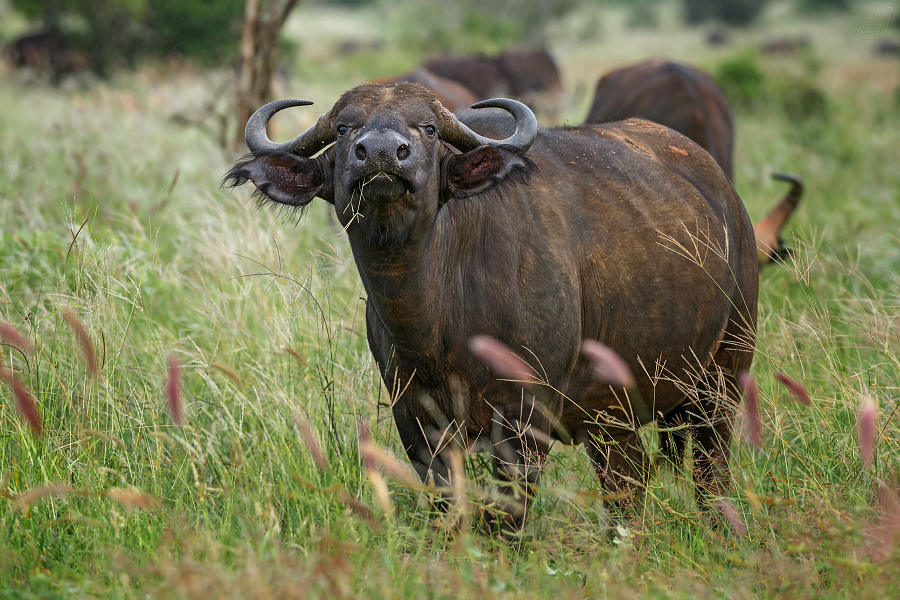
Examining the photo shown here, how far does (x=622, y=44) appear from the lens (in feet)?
163

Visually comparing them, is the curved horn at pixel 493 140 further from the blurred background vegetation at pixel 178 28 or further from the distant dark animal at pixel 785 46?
the distant dark animal at pixel 785 46

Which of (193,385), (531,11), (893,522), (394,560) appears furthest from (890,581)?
(531,11)

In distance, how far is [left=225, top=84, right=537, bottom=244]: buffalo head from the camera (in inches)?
115

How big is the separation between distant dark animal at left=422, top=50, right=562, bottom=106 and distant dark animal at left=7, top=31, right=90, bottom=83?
12.7 meters

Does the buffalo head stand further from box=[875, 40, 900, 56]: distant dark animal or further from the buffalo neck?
box=[875, 40, 900, 56]: distant dark animal

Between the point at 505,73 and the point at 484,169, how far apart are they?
12.6m

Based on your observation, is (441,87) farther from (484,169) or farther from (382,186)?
(382,186)

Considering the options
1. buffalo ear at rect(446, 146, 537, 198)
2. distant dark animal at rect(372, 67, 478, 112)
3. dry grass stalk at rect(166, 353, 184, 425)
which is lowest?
dry grass stalk at rect(166, 353, 184, 425)

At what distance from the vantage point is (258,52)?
8.45m

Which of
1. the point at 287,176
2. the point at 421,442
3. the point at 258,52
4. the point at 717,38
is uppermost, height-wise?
the point at 258,52

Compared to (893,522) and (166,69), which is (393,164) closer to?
(893,522)

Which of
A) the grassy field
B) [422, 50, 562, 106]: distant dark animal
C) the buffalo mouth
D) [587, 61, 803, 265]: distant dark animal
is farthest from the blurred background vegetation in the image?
the buffalo mouth

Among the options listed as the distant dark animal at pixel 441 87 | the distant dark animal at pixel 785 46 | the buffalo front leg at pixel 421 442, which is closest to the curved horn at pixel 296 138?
the buffalo front leg at pixel 421 442

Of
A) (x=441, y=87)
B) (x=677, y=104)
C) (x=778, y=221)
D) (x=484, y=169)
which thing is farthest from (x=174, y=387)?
(x=677, y=104)
